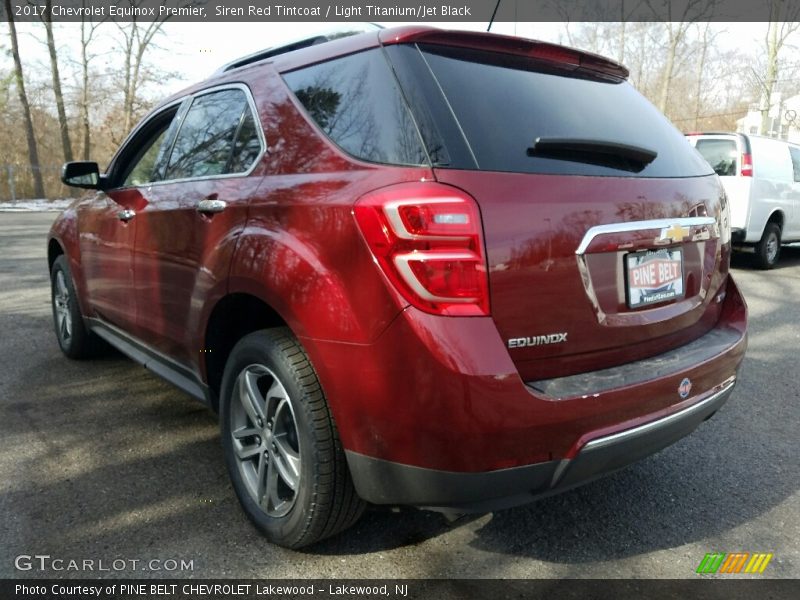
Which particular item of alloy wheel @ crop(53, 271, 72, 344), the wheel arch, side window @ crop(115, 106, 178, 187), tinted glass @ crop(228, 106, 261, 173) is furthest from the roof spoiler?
alloy wheel @ crop(53, 271, 72, 344)

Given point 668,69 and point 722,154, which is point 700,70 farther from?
point 722,154

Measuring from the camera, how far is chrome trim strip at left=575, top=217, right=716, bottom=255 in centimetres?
198

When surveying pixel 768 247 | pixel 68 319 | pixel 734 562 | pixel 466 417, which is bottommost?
pixel 768 247

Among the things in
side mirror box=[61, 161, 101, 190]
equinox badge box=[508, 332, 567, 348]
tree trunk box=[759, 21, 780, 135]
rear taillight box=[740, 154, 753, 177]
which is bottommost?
equinox badge box=[508, 332, 567, 348]

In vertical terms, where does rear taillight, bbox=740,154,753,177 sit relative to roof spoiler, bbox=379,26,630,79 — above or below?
below

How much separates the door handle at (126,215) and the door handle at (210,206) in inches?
34.3

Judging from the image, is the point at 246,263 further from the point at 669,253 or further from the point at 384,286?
the point at 669,253

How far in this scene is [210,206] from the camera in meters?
2.62

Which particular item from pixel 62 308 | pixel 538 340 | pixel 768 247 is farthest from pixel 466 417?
pixel 768 247

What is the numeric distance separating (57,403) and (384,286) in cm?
284

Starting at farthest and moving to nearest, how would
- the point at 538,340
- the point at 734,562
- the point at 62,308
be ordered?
the point at 62,308 < the point at 734,562 < the point at 538,340

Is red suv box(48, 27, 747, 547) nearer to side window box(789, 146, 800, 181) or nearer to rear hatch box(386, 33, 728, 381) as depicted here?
rear hatch box(386, 33, 728, 381)

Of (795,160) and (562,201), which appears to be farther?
(795,160)

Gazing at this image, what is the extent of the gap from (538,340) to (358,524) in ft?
3.81
